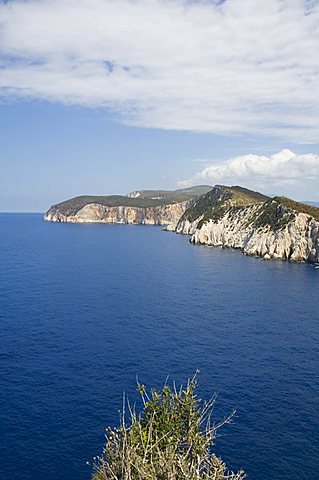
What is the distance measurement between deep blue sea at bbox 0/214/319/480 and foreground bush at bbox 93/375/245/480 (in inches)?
655

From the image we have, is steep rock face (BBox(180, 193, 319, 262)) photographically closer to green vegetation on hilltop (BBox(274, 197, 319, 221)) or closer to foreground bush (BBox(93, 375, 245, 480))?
green vegetation on hilltop (BBox(274, 197, 319, 221))

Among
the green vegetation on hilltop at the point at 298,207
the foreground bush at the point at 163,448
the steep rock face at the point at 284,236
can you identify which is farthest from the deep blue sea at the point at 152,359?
the green vegetation on hilltop at the point at 298,207

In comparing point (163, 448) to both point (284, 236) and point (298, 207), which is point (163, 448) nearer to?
point (284, 236)

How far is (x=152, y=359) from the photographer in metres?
67.9

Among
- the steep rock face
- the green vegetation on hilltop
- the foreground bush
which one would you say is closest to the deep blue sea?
the foreground bush

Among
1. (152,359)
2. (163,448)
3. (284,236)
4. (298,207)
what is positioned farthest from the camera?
(298,207)

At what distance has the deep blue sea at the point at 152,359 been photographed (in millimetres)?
46281

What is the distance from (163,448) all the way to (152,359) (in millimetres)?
38657

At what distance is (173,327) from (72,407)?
111ft

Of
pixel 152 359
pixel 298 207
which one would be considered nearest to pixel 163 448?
pixel 152 359

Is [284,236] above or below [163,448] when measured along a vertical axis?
above

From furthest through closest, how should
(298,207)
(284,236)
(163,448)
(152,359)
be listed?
(298,207)
(284,236)
(152,359)
(163,448)

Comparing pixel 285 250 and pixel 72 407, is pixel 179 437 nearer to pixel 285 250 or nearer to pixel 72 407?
pixel 72 407

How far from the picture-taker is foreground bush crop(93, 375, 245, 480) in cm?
2504
